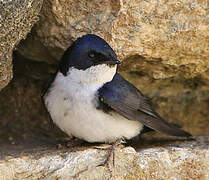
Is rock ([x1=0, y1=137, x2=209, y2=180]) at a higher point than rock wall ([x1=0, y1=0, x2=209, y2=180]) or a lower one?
lower

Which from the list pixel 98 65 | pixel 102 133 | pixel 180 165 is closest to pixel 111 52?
pixel 98 65

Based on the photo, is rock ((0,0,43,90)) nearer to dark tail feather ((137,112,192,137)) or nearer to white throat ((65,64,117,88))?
white throat ((65,64,117,88))

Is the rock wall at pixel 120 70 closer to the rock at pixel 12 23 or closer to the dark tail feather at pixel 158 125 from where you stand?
the rock at pixel 12 23

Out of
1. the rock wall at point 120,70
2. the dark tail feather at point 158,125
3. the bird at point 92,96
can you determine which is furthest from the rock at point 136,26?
the dark tail feather at point 158,125

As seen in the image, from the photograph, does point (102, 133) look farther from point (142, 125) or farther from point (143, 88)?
point (143, 88)

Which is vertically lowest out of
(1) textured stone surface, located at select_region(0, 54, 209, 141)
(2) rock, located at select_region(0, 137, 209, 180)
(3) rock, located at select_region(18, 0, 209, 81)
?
(2) rock, located at select_region(0, 137, 209, 180)

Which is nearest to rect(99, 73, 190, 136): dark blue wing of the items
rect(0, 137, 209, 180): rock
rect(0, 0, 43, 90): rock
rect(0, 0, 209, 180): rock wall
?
rect(0, 0, 209, 180): rock wall
